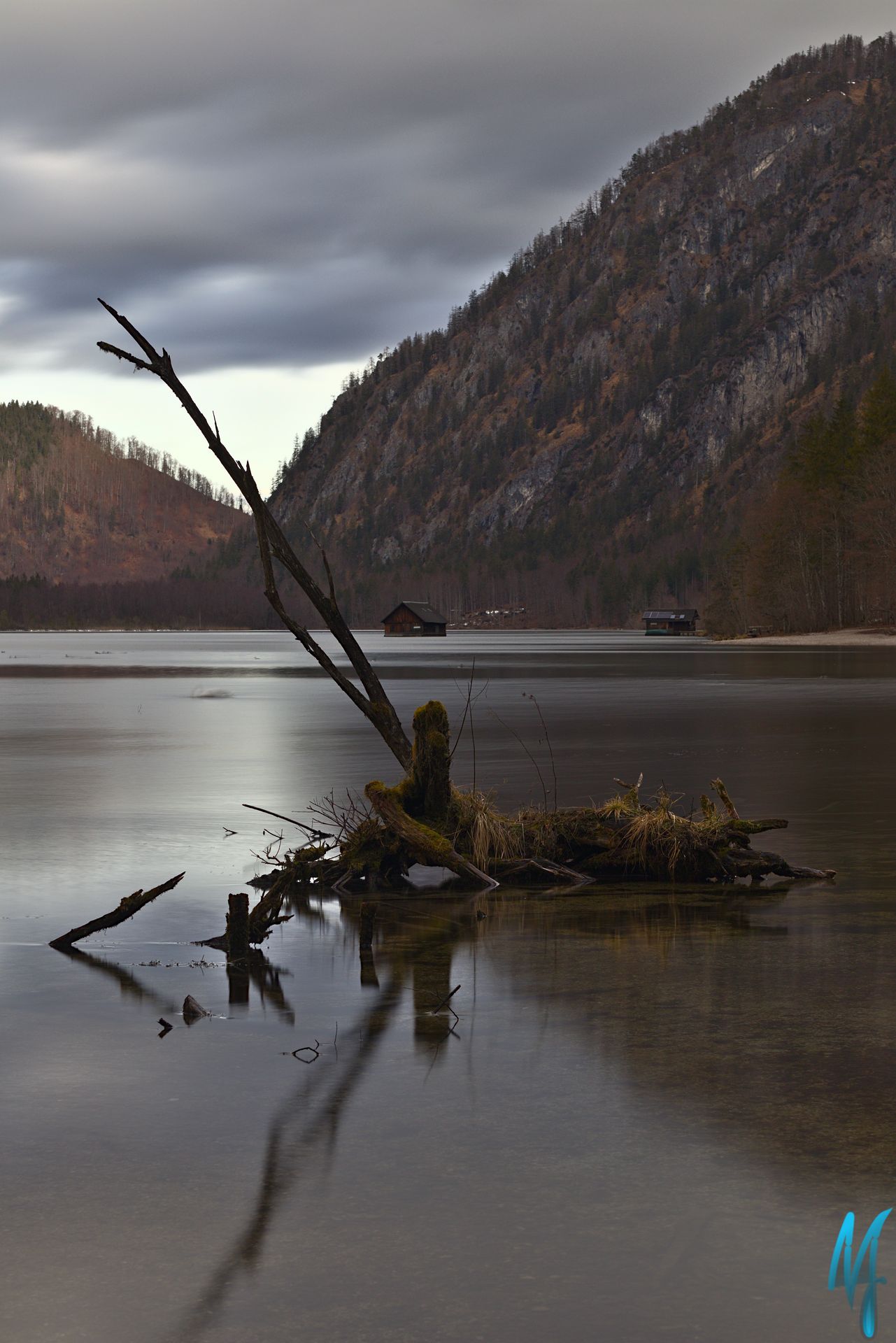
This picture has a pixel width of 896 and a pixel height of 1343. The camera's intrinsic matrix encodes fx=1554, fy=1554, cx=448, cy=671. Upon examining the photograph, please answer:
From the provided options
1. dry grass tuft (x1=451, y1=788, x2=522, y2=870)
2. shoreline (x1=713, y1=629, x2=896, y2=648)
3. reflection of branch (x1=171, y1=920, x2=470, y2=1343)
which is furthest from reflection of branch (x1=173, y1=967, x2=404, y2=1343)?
shoreline (x1=713, y1=629, x2=896, y2=648)

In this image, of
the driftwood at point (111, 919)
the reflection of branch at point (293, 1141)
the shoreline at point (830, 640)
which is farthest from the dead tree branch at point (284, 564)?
the shoreline at point (830, 640)

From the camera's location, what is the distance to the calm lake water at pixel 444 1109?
477cm

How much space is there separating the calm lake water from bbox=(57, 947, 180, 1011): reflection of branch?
4 cm

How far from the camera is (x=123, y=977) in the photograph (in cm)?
962

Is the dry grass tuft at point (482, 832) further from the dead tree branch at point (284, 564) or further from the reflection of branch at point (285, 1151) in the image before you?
the reflection of branch at point (285, 1151)

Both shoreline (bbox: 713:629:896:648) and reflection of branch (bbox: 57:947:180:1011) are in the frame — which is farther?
shoreline (bbox: 713:629:896:648)

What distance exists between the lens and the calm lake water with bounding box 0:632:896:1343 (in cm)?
477

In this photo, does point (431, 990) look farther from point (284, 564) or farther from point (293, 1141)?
point (284, 564)

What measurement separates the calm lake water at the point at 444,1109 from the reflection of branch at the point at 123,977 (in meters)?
0.04

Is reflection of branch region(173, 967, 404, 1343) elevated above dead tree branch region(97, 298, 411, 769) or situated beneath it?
situated beneath

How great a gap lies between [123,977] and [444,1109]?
3.56 m

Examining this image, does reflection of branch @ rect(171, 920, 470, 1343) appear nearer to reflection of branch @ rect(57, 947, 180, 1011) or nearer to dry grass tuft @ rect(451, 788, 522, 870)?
reflection of branch @ rect(57, 947, 180, 1011)

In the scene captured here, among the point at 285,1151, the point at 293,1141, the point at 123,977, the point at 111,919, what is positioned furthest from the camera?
the point at 111,919

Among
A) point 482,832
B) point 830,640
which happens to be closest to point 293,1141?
point 482,832
